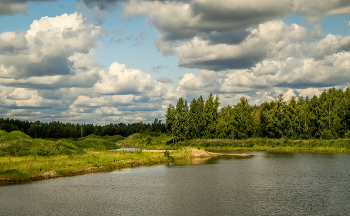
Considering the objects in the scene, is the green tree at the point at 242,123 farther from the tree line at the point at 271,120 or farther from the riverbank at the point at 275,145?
the riverbank at the point at 275,145

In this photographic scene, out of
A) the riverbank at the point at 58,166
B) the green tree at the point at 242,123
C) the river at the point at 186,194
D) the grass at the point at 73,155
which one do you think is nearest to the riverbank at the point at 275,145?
the grass at the point at 73,155

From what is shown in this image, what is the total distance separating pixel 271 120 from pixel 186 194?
99.0 metres

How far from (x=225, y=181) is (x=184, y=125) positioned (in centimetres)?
10043

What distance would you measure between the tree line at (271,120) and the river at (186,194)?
7320 cm

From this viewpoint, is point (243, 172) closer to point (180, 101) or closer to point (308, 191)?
point (308, 191)

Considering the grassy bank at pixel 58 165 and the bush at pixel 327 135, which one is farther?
the bush at pixel 327 135

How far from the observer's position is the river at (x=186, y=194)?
31123mm

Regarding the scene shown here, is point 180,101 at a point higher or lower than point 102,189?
higher

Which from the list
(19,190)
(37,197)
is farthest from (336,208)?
(19,190)

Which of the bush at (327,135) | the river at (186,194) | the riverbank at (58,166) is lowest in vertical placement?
the river at (186,194)

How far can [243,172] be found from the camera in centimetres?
5703

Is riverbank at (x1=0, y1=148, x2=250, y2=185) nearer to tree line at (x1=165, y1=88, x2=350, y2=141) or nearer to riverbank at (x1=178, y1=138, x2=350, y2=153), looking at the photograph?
riverbank at (x1=178, y1=138, x2=350, y2=153)

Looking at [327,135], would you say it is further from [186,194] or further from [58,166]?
[58,166]

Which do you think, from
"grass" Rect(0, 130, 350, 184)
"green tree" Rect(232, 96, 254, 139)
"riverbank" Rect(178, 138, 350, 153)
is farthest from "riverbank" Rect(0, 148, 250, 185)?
"green tree" Rect(232, 96, 254, 139)
